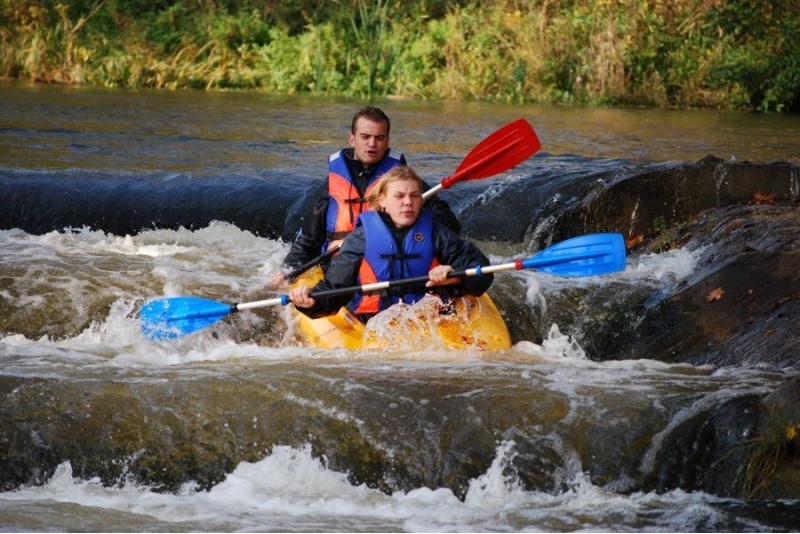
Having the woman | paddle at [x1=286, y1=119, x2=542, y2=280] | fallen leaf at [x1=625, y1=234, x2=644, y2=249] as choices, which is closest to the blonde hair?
the woman

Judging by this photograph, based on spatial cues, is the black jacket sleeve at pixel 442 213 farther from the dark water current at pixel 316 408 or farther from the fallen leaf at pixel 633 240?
the fallen leaf at pixel 633 240

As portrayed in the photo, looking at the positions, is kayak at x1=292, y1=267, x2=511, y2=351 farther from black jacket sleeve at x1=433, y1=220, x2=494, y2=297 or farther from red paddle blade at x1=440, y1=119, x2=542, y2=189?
red paddle blade at x1=440, y1=119, x2=542, y2=189

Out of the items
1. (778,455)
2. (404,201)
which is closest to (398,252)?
(404,201)

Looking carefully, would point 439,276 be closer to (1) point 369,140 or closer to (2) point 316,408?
(2) point 316,408

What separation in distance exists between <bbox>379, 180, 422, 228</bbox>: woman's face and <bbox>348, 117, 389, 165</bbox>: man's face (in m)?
0.63

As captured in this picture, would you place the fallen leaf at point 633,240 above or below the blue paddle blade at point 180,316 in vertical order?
above

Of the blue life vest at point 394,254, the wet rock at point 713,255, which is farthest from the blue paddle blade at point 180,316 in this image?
the wet rock at point 713,255

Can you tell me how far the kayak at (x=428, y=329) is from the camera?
16.6ft

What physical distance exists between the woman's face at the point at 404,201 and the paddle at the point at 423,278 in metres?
0.29

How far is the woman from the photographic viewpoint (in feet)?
16.7

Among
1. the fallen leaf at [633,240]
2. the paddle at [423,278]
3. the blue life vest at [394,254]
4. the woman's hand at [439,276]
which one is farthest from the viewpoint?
the fallen leaf at [633,240]

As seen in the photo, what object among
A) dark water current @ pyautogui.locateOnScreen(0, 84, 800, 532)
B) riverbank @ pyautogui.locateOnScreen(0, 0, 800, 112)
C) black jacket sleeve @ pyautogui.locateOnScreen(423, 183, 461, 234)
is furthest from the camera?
riverbank @ pyautogui.locateOnScreen(0, 0, 800, 112)

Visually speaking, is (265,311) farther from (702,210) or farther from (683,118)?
(683,118)

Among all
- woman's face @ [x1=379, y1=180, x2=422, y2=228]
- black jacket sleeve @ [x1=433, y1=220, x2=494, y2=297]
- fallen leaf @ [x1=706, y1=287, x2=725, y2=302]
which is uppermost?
woman's face @ [x1=379, y1=180, x2=422, y2=228]
